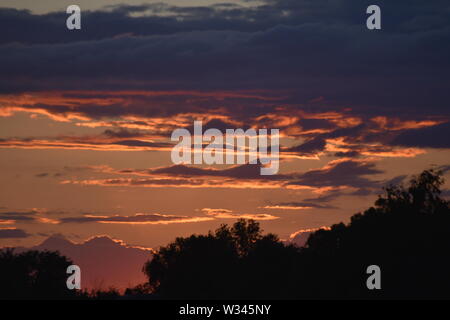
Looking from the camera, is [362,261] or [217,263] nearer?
[362,261]

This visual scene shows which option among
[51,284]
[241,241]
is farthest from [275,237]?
[51,284]

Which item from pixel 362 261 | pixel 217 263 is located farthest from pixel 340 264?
pixel 217 263

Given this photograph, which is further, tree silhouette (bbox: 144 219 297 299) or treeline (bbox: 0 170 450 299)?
tree silhouette (bbox: 144 219 297 299)

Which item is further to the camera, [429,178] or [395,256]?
[429,178]

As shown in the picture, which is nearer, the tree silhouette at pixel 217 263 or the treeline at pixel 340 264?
the treeline at pixel 340 264

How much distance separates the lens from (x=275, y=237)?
187375 millimetres

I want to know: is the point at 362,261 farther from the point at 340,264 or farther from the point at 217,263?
the point at 217,263

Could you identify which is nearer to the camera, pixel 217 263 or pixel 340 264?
pixel 340 264

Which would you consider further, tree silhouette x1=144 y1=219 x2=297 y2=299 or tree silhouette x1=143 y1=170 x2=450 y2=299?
tree silhouette x1=144 y1=219 x2=297 y2=299
